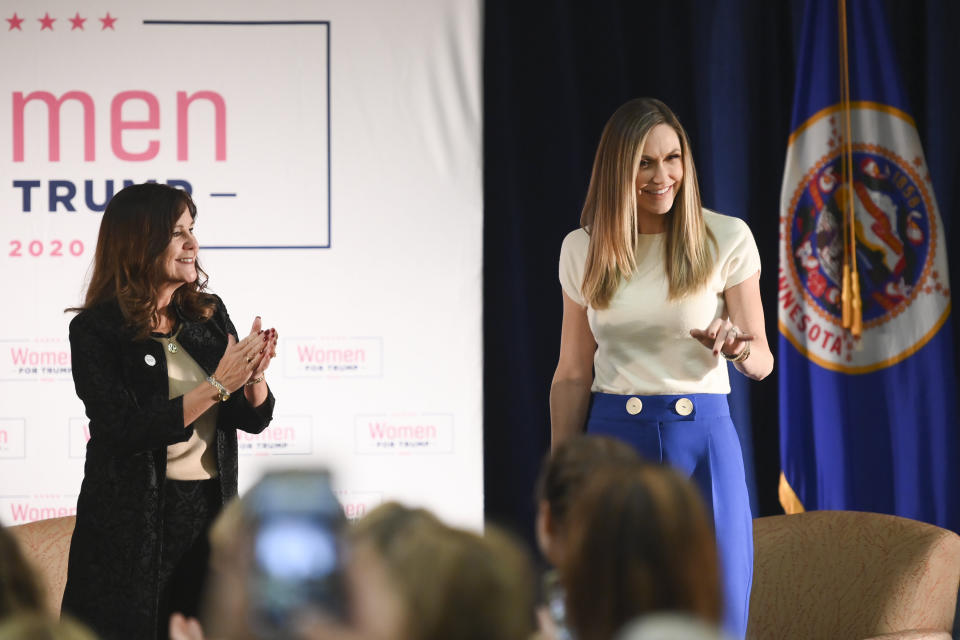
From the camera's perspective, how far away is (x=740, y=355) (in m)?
2.50

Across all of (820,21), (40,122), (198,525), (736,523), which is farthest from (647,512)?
(40,122)

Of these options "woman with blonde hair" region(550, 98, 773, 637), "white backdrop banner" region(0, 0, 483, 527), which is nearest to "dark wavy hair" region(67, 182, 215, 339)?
"woman with blonde hair" region(550, 98, 773, 637)

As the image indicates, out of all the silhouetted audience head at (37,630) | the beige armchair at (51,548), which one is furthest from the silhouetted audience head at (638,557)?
the beige armchair at (51,548)

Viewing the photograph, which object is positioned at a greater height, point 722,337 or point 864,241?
point 864,241

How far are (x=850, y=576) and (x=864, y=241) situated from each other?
1360 millimetres

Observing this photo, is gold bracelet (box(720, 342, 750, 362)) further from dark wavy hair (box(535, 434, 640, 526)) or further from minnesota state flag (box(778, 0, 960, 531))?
minnesota state flag (box(778, 0, 960, 531))

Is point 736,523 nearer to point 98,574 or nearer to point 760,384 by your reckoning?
point 98,574

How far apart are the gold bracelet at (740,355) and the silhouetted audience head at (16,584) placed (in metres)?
1.64

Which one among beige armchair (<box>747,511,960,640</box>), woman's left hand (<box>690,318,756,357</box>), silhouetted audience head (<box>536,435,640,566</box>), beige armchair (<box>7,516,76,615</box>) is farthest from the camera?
beige armchair (<box>7,516,76,615</box>)

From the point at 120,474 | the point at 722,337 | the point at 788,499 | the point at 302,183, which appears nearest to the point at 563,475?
the point at 722,337

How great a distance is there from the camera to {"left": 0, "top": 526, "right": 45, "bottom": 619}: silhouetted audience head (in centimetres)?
113

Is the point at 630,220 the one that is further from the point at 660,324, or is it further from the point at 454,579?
the point at 454,579

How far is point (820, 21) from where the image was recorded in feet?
13.9

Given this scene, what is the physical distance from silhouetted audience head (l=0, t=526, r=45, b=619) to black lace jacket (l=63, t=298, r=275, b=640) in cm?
129
